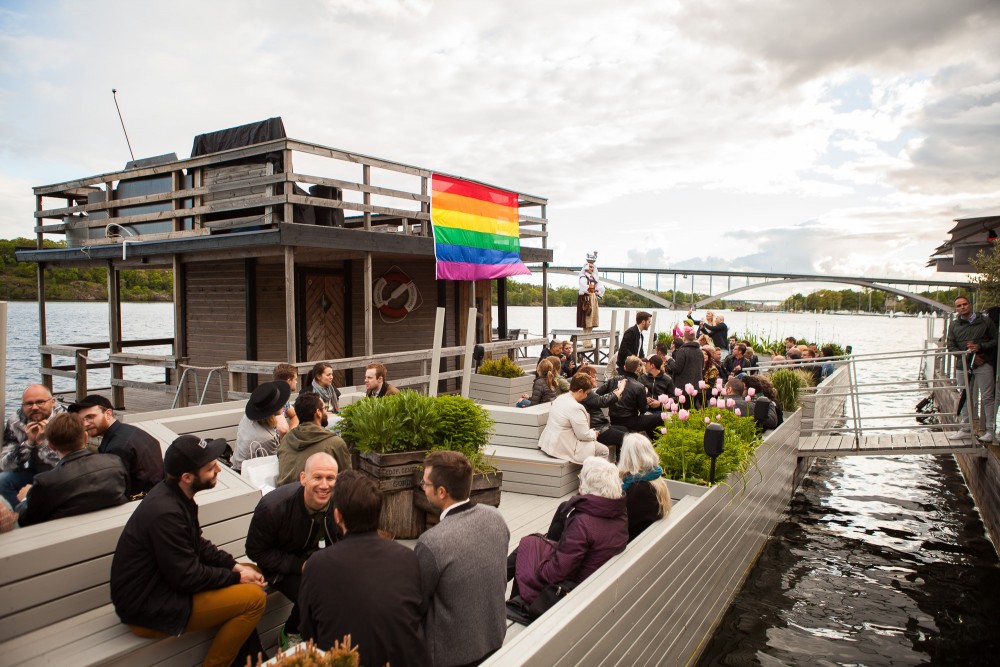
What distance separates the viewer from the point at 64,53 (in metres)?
11.1

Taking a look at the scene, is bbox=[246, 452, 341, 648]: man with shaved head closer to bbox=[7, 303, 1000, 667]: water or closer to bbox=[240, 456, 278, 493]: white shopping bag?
bbox=[240, 456, 278, 493]: white shopping bag

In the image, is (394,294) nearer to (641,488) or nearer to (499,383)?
(499,383)

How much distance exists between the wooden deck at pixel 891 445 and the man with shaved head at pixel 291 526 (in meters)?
8.02

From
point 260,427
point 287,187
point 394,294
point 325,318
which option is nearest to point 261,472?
point 260,427

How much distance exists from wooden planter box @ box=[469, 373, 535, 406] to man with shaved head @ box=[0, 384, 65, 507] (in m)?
6.77

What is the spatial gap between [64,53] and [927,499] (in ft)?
54.9

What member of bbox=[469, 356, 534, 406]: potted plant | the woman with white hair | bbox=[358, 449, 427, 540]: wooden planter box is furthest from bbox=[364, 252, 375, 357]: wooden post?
the woman with white hair

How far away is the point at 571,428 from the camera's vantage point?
6484 millimetres

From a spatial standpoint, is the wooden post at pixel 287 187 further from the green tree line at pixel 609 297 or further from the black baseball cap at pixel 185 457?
the green tree line at pixel 609 297

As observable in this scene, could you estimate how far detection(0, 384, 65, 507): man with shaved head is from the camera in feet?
13.6

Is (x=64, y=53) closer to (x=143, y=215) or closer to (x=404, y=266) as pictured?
(x=143, y=215)

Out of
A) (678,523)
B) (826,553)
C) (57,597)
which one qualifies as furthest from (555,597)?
(826,553)

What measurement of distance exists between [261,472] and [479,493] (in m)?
1.80

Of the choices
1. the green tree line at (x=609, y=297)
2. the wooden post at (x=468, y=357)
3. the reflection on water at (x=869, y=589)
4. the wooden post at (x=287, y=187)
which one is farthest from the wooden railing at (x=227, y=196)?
the green tree line at (x=609, y=297)
